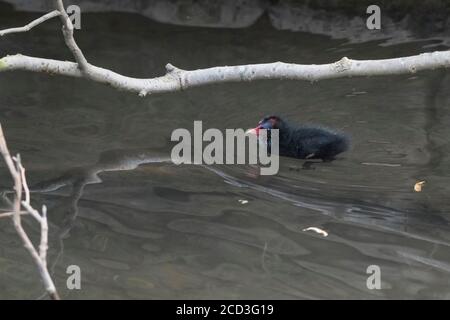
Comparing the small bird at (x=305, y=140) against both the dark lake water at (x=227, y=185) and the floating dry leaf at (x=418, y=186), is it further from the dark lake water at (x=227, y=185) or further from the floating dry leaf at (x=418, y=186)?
the floating dry leaf at (x=418, y=186)

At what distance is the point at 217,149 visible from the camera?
22.0 feet

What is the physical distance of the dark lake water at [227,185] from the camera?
4906 mm

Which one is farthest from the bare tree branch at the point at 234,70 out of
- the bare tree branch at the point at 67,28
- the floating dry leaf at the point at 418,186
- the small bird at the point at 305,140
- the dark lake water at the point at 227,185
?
the small bird at the point at 305,140

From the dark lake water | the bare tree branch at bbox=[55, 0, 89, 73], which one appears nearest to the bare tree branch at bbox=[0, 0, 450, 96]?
the bare tree branch at bbox=[55, 0, 89, 73]

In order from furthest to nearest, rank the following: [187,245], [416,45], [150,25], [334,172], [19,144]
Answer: [150,25] < [416,45] < [19,144] < [334,172] < [187,245]

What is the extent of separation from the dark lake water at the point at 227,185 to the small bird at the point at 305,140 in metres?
0.11

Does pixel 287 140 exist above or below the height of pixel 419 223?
above

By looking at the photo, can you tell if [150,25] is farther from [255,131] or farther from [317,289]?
[317,289]

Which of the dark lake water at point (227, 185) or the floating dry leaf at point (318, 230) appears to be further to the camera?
the floating dry leaf at point (318, 230)

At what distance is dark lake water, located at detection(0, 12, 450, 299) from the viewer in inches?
193

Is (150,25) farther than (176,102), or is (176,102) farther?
(150,25)

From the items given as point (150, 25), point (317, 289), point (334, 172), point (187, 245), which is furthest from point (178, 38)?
point (317, 289)
